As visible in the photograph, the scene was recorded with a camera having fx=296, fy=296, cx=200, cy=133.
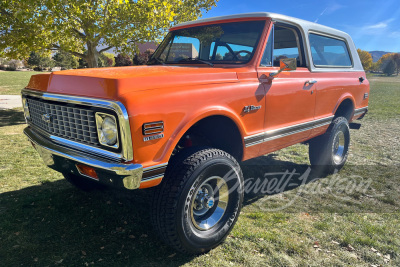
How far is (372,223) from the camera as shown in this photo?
3232 mm

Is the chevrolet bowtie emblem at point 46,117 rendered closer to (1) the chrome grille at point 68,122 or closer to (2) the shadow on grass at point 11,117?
(1) the chrome grille at point 68,122

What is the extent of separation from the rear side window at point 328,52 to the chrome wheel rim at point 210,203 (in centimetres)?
242

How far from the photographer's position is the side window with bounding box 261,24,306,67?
329 centimetres

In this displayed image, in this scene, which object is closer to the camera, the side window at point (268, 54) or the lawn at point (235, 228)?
the lawn at point (235, 228)

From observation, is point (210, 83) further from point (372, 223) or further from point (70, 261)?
point (372, 223)

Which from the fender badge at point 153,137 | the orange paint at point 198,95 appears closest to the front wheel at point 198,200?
the orange paint at point 198,95

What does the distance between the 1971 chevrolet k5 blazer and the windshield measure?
12mm

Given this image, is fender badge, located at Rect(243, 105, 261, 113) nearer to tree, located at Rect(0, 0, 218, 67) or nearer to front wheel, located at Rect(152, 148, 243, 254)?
front wheel, located at Rect(152, 148, 243, 254)

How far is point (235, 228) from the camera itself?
3.10 meters

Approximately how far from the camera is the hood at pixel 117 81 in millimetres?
2125

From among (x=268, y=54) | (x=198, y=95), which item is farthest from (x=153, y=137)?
(x=268, y=54)

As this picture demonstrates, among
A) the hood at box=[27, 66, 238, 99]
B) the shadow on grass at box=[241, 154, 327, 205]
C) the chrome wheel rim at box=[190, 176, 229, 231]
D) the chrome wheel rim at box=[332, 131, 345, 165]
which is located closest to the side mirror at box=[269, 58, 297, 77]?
the hood at box=[27, 66, 238, 99]

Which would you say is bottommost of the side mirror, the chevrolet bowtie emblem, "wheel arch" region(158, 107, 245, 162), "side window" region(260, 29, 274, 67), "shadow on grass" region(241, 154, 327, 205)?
"shadow on grass" region(241, 154, 327, 205)

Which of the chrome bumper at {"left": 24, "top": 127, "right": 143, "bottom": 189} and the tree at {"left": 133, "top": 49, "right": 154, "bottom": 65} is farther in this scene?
the tree at {"left": 133, "top": 49, "right": 154, "bottom": 65}
